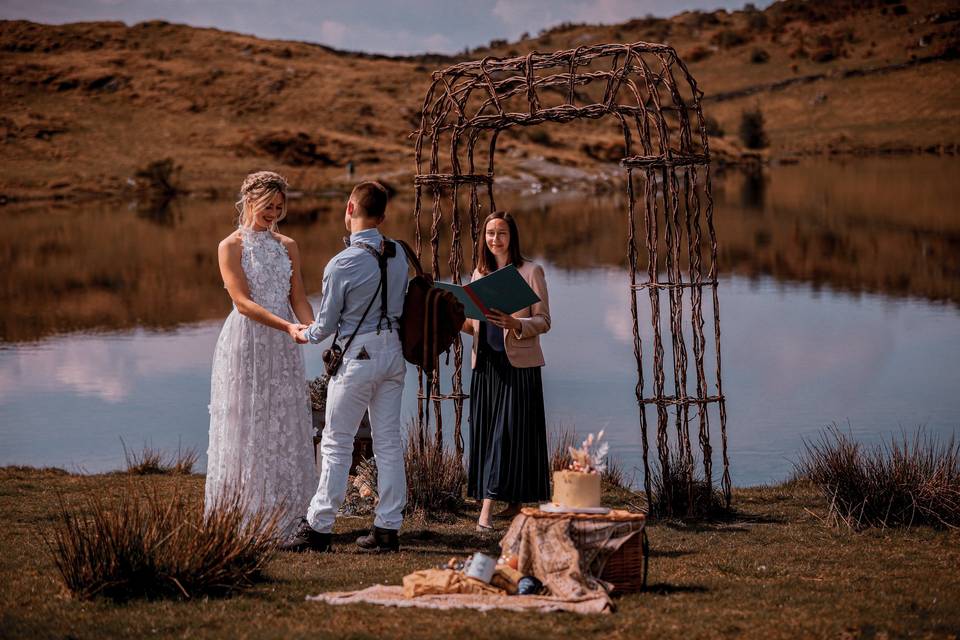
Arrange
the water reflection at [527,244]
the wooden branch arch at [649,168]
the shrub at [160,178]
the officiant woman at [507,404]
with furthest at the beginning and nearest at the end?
the shrub at [160,178] < the water reflection at [527,244] < the wooden branch arch at [649,168] < the officiant woman at [507,404]

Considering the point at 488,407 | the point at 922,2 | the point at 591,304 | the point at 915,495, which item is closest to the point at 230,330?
the point at 488,407

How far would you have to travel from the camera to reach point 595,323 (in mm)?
21469

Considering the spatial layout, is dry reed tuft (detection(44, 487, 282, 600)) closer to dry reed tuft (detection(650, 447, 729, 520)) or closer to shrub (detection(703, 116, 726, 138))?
dry reed tuft (detection(650, 447, 729, 520))

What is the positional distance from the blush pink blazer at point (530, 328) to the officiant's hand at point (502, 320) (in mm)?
73

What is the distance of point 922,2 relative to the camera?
108 meters

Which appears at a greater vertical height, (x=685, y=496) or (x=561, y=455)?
(x=561, y=455)

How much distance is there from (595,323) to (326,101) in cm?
5528

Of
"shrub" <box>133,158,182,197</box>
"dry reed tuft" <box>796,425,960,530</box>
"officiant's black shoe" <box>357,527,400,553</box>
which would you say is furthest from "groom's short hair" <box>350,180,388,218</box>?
"shrub" <box>133,158,182,197</box>

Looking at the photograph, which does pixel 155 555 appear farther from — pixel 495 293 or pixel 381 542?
pixel 495 293

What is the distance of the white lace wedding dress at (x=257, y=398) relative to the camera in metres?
7.16

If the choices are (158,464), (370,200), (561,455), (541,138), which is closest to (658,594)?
(370,200)

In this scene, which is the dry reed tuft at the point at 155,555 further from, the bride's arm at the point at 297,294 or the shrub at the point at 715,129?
the shrub at the point at 715,129

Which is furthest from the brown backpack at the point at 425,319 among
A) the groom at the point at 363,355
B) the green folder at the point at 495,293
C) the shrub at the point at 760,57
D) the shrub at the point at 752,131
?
the shrub at the point at 760,57

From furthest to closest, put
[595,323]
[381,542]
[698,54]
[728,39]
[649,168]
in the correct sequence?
[728,39] → [698,54] → [595,323] → [649,168] → [381,542]
